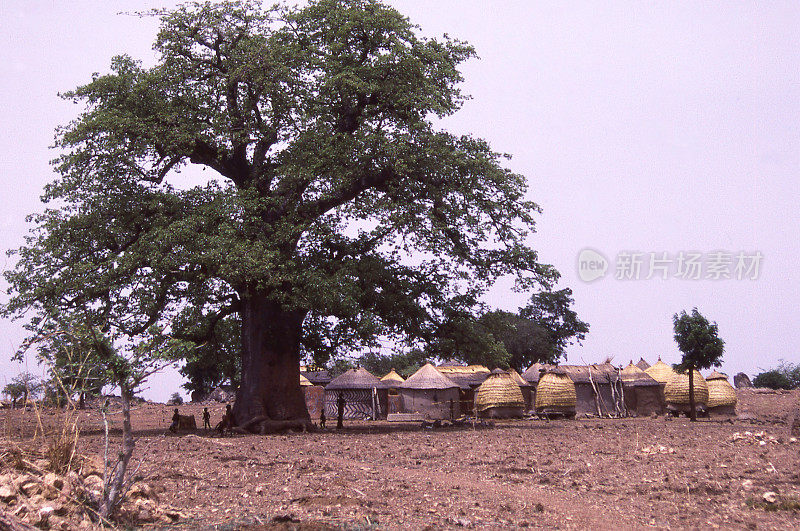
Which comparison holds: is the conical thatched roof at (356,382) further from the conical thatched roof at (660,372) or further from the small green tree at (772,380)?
the small green tree at (772,380)

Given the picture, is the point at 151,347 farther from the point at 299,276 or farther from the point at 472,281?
the point at 472,281

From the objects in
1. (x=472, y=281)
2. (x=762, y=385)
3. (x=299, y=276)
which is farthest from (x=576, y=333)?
(x=299, y=276)

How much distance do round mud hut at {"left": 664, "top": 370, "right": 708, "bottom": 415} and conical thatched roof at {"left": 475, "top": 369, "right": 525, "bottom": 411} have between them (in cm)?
692

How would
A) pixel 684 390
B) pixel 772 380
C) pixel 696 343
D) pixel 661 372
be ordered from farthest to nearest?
1. pixel 772 380
2. pixel 661 372
3. pixel 684 390
4. pixel 696 343

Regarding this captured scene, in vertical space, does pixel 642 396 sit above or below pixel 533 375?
below

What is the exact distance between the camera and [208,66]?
67.6 feet

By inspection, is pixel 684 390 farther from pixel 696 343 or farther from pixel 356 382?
pixel 356 382

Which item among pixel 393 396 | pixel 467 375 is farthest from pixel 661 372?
pixel 393 396

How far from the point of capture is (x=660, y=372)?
3844cm

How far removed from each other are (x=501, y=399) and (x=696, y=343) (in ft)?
27.8

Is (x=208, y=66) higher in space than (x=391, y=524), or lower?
higher

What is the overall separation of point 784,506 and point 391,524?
4.75 metres

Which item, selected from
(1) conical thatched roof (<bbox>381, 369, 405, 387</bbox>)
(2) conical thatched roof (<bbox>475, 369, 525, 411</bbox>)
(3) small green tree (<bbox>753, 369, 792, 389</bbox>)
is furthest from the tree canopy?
(3) small green tree (<bbox>753, 369, 792, 389</bbox>)

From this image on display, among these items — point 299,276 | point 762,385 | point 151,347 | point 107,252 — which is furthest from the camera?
point 762,385
